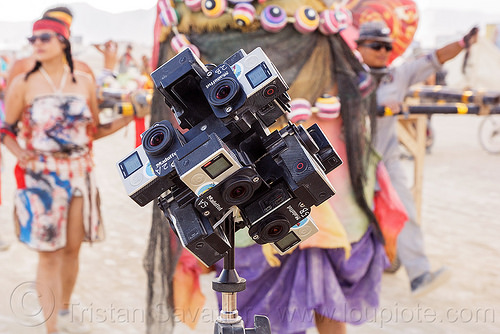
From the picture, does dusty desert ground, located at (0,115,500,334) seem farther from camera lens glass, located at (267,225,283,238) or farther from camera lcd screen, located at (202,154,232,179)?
camera lcd screen, located at (202,154,232,179)

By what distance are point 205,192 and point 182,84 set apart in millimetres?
280

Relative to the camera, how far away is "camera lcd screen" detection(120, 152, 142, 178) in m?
1.40

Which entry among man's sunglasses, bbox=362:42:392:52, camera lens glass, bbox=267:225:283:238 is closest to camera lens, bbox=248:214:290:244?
camera lens glass, bbox=267:225:283:238

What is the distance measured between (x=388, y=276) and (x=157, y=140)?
347cm

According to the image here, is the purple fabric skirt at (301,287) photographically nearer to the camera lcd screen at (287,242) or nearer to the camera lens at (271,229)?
the camera lcd screen at (287,242)

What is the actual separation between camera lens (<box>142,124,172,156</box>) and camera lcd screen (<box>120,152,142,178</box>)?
6 cm

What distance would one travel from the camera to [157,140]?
4.45ft

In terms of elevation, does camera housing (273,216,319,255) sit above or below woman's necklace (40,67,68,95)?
below

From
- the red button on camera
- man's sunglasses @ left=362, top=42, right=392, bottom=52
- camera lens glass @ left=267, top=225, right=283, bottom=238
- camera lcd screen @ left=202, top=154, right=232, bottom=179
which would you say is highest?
the red button on camera

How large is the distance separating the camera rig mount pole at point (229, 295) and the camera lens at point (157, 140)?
0.84 feet

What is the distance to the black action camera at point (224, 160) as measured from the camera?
129cm

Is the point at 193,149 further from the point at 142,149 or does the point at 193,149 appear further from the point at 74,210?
the point at 74,210

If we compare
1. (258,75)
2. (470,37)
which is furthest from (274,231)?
(470,37)

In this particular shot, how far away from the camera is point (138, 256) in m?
4.90
